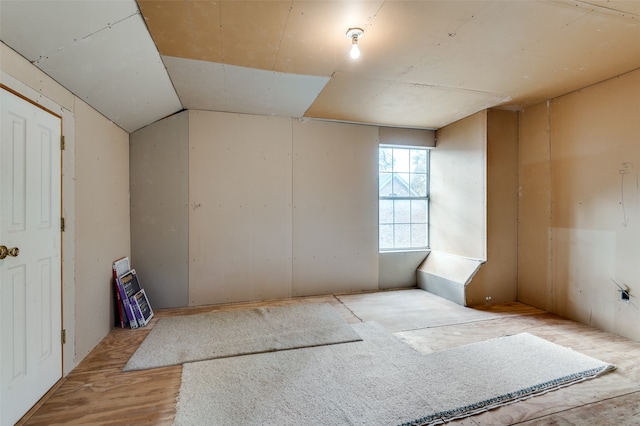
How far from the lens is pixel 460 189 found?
4.31 m

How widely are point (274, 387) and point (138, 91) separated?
→ 9.29 feet

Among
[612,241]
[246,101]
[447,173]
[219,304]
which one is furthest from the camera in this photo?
[447,173]

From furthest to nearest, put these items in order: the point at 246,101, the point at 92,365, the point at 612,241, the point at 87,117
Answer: the point at 246,101 < the point at 612,241 < the point at 87,117 < the point at 92,365

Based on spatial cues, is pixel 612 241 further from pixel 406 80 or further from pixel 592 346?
pixel 406 80

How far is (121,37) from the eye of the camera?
2053 mm

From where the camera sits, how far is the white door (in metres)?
1.68

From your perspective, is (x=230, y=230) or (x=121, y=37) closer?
(x=121, y=37)

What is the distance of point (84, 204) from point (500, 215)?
4626 mm

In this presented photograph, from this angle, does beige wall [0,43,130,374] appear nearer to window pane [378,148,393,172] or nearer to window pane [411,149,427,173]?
window pane [378,148,393,172]

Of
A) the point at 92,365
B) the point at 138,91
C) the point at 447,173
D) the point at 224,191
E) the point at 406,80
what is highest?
the point at 406,80

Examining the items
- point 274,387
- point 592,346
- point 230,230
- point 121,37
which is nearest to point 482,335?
point 592,346

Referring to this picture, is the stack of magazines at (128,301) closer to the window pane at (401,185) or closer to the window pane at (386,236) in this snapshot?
the window pane at (386,236)

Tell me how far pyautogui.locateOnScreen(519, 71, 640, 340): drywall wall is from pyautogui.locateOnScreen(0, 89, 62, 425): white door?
16.0ft

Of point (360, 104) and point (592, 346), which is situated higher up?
point (360, 104)
